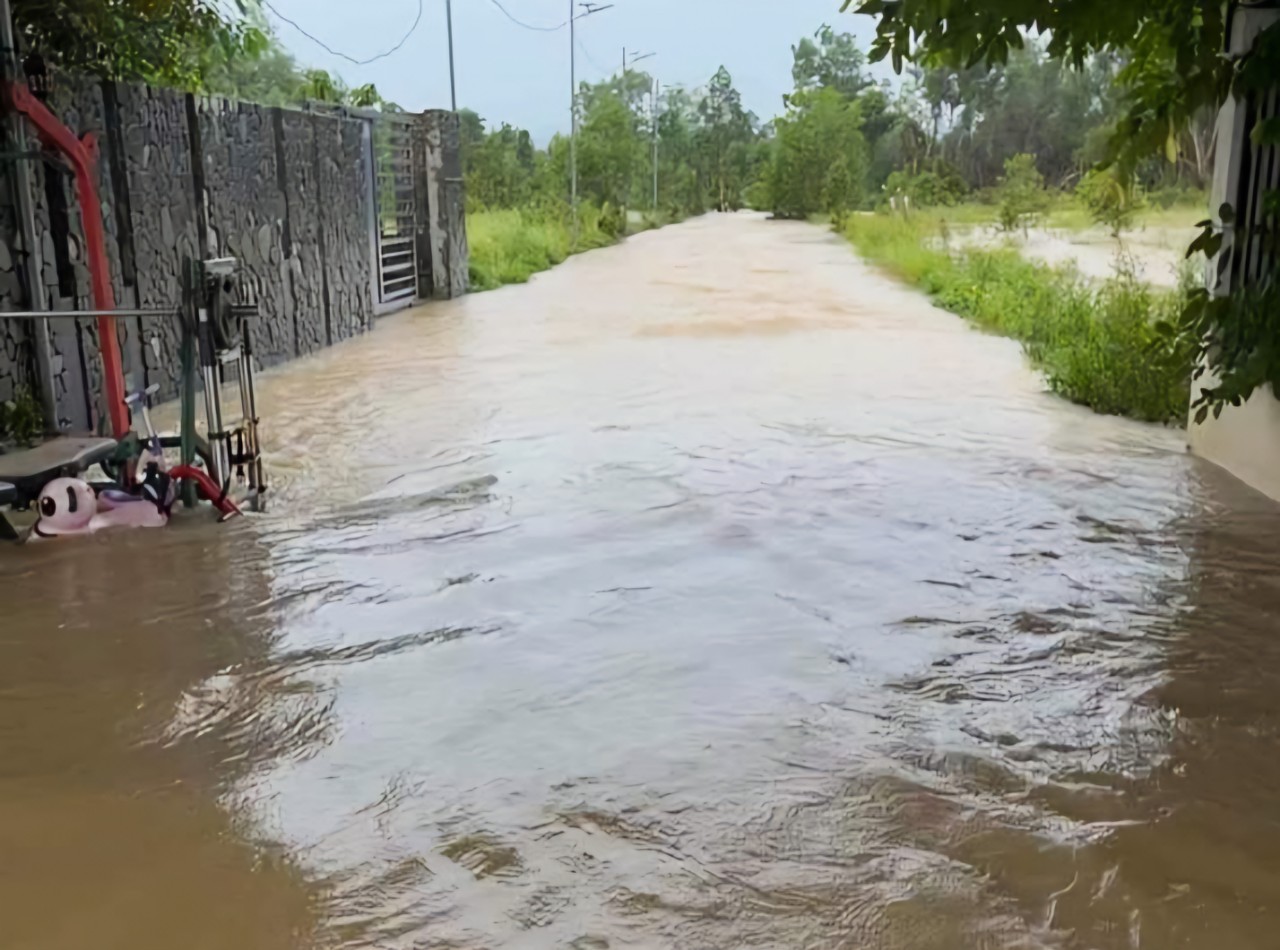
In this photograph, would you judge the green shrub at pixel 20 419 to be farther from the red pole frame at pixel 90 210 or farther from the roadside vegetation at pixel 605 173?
the roadside vegetation at pixel 605 173

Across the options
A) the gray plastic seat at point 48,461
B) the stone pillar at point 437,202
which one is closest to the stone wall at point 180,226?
the gray plastic seat at point 48,461

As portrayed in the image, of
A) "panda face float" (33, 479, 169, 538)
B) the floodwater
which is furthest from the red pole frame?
the floodwater

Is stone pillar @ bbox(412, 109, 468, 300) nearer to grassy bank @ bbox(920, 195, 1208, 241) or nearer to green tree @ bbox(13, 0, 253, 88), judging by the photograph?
green tree @ bbox(13, 0, 253, 88)

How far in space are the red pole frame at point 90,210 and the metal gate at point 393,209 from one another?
6.72 m

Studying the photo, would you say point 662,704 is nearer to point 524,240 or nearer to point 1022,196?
point 524,240

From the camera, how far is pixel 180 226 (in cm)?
787

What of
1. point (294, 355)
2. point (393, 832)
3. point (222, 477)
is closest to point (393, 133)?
point (294, 355)

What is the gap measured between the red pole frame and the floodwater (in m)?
0.86

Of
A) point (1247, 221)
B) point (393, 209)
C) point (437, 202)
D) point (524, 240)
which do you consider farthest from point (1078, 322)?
point (524, 240)

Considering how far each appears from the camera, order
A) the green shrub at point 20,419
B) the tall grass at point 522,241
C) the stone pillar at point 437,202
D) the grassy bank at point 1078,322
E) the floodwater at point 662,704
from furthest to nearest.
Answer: the tall grass at point 522,241 < the stone pillar at point 437,202 < the grassy bank at point 1078,322 < the green shrub at point 20,419 < the floodwater at point 662,704

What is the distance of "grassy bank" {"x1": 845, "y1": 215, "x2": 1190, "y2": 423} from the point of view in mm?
7113

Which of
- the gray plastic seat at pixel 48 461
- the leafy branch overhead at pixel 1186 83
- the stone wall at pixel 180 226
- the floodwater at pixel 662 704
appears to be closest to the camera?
the floodwater at pixel 662 704

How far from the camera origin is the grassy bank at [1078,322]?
280 inches

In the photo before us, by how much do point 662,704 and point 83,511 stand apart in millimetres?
2866
